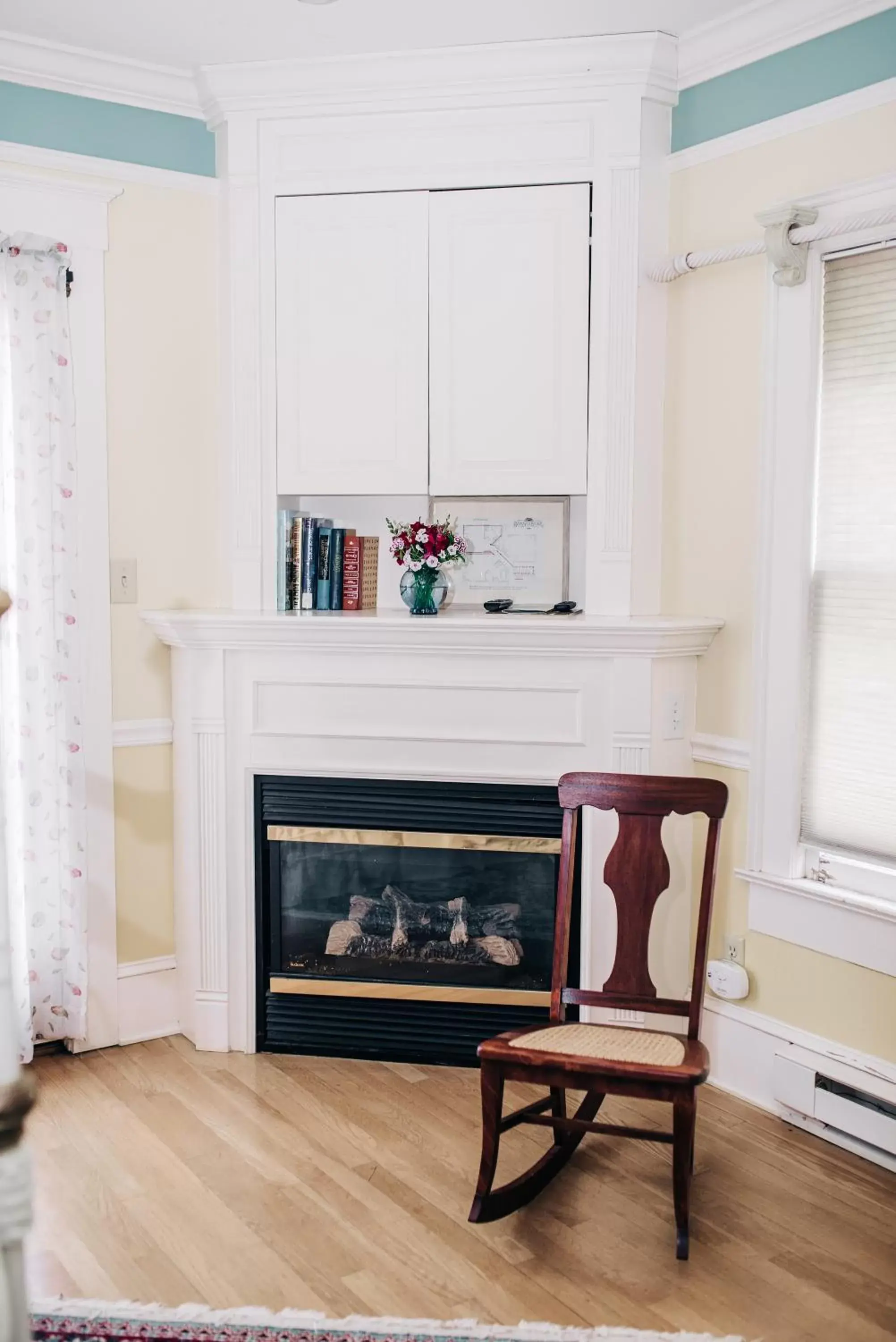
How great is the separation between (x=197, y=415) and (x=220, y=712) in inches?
34.3

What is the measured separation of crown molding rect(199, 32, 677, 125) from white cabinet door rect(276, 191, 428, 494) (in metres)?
0.26

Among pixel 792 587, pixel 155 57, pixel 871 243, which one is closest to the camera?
pixel 871 243

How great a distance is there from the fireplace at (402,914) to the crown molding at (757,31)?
1907 millimetres

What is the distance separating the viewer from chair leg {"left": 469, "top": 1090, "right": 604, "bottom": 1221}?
246 centimetres

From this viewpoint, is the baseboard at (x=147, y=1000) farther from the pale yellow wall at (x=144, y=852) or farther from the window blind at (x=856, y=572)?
the window blind at (x=856, y=572)

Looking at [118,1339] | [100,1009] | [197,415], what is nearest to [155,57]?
[197,415]

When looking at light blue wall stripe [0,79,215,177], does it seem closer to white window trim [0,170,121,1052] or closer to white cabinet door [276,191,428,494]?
white window trim [0,170,121,1052]

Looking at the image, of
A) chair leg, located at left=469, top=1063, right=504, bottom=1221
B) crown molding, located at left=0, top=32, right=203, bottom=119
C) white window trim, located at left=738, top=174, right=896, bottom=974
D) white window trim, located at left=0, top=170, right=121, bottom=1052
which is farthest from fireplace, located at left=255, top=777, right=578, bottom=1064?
crown molding, located at left=0, top=32, right=203, bottom=119

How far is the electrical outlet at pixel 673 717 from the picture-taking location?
3148 millimetres

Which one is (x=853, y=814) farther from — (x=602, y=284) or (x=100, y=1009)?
(x=100, y=1009)

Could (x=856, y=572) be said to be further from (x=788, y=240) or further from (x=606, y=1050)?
(x=606, y=1050)

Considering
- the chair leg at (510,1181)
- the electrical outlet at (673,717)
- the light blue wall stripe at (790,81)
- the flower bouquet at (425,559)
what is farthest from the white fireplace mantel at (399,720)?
the light blue wall stripe at (790,81)

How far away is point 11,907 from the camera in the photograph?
3.21 metres

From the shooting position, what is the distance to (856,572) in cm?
283
